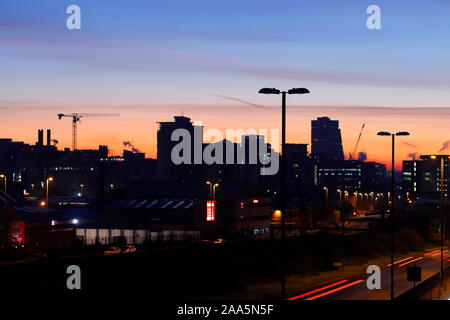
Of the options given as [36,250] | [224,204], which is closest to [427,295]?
[36,250]

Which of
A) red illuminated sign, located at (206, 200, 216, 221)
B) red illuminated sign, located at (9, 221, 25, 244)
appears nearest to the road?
red illuminated sign, located at (9, 221, 25, 244)

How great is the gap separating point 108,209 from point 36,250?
42.1 metres

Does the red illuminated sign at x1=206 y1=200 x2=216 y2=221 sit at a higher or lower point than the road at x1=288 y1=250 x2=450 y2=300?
higher

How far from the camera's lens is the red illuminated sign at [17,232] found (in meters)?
62.2

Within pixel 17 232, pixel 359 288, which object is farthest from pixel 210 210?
pixel 359 288

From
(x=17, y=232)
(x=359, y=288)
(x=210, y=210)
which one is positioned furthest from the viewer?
(x=210, y=210)

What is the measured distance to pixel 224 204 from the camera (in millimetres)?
103625

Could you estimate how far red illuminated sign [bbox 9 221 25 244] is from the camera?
6225 cm

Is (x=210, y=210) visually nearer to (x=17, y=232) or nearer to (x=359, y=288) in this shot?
(x=17, y=232)

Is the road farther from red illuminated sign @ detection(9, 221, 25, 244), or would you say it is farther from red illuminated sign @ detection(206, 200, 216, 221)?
red illuminated sign @ detection(206, 200, 216, 221)

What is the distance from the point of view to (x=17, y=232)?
63.2 meters

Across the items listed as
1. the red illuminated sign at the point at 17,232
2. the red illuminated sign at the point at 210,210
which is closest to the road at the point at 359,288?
the red illuminated sign at the point at 17,232
